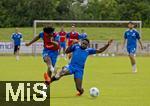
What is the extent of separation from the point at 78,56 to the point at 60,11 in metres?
78.5

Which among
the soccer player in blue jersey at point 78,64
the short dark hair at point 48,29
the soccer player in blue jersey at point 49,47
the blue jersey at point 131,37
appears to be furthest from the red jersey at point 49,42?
the blue jersey at point 131,37

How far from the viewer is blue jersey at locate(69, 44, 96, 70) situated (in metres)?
17.2

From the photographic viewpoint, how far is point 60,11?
95.4m

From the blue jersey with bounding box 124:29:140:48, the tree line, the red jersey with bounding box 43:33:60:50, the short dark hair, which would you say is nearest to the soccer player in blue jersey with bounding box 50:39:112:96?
the short dark hair

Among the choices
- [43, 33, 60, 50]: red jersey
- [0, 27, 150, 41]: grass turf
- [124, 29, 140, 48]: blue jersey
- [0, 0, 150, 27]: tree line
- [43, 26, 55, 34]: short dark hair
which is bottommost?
[0, 27, 150, 41]: grass turf

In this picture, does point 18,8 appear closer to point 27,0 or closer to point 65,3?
point 27,0

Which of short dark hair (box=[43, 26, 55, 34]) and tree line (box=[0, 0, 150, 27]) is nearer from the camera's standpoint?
short dark hair (box=[43, 26, 55, 34])

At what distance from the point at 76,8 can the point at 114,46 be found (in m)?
52.4

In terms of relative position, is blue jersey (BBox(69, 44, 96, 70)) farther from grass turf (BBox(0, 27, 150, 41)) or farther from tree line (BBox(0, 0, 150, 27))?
tree line (BBox(0, 0, 150, 27))

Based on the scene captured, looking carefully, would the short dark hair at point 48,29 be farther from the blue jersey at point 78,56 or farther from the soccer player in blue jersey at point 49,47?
the blue jersey at point 78,56

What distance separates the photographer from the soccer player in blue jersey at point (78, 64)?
1700cm

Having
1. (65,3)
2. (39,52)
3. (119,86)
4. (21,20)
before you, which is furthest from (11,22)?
(119,86)

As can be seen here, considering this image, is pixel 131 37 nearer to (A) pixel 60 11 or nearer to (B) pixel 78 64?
(B) pixel 78 64

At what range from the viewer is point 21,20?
87.4m
